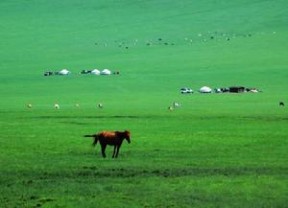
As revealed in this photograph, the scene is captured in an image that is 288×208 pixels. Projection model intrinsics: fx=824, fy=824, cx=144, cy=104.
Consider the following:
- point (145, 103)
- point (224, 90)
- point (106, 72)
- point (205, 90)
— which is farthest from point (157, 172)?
point (106, 72)

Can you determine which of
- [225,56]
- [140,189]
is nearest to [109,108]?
[140,189]

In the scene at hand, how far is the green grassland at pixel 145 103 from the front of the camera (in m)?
14.2

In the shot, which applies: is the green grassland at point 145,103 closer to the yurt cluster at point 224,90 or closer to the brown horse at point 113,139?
the brown horse at point 113,139

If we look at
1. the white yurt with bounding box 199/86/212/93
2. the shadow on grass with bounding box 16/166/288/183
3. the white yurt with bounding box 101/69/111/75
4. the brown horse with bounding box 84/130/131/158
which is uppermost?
the white yurt with bounding box 101/69/111/75

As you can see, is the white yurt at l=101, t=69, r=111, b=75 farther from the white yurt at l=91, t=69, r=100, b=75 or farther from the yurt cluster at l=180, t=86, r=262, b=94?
the yurt cluster at l=180, t=86, r=262, b=94

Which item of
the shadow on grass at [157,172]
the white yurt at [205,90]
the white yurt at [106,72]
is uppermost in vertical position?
the white yurt at [106,72]

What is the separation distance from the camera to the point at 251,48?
65.8 metres

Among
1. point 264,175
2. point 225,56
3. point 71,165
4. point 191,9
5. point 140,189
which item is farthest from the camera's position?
point 191,9

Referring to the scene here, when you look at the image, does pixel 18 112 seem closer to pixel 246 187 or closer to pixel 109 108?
pixel 109 108

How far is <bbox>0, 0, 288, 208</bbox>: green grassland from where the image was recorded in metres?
14.2

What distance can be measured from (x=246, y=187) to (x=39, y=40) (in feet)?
204

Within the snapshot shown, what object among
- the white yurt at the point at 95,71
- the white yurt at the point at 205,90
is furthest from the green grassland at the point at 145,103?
the white yurt at the point at 205,90

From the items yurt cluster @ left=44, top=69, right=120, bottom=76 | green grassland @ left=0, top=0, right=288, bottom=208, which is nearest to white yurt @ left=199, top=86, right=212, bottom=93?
green grassland @ left=0, top=0, right=288, bottom=208

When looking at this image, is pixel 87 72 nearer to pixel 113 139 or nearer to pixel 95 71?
pixel 95 71
